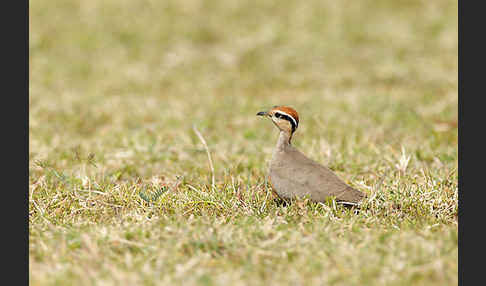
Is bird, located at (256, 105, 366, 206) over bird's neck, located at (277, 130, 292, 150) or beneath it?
beneath

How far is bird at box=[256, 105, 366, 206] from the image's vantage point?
4.62 metres

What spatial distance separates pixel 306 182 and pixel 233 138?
10.0ft

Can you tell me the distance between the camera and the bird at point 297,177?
462cm

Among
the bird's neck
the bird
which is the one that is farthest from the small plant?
the bird's neck

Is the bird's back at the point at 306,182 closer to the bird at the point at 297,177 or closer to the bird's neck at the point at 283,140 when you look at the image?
the bird at the point at 297,177

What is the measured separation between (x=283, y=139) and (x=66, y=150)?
121 inches

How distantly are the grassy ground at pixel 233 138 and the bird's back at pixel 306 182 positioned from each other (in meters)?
0.10

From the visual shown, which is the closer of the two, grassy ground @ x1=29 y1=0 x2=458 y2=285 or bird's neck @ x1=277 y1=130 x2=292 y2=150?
grassy ground @ x1=29 y1=0 x2=458 y2=285

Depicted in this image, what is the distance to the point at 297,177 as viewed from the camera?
4723mm

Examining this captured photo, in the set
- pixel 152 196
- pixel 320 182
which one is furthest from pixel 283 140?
pixel 152 196

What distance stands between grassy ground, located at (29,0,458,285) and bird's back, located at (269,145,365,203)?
4.1 inches

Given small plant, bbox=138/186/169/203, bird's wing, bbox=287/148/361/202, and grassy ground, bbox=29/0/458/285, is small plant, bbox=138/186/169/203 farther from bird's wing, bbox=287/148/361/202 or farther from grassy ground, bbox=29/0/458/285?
bird's wing, bbox=287/148/361/202

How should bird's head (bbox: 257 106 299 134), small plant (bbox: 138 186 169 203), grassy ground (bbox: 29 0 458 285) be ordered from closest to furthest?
1. grassy ground (bbox: 29 0 458 285)
2. small plant (bbox: 138 186 169 203)
3. bird's head (bbox: 257 106 299 134)

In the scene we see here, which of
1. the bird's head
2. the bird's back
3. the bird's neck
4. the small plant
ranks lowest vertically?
the small plant
